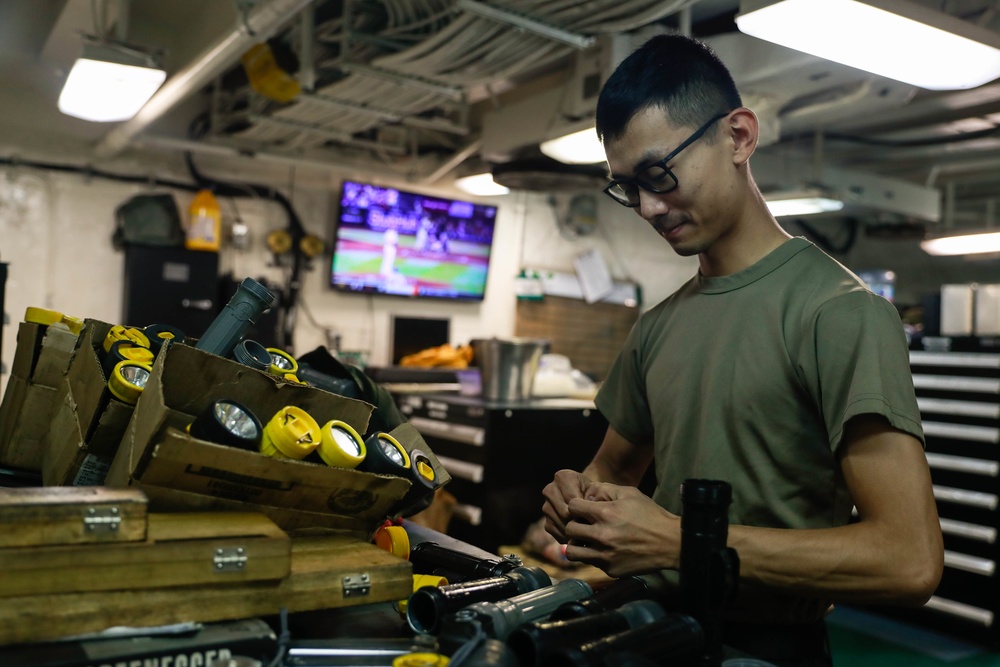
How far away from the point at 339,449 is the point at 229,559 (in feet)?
0.82

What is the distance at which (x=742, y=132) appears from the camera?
1518 mm

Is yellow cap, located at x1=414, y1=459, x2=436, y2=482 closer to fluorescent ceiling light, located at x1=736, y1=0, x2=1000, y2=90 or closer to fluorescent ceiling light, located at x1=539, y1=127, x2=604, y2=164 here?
fluorescent ceiling light, located at x1=736, y1=0, x2=1000, y2=90

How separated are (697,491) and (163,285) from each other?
551 cm

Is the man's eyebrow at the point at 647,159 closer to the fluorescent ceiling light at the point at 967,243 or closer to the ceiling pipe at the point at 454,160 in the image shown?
the ceiling pipe at the point at 454,160

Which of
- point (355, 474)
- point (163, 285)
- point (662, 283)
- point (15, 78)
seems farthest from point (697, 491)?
point (662, 283)

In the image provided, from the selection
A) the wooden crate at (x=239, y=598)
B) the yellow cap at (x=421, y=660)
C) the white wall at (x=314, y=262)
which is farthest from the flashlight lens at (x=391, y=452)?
the white wall at (x=314, y=262)

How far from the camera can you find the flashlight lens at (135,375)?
1409 millimetres

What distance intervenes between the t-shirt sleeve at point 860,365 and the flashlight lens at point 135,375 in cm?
119

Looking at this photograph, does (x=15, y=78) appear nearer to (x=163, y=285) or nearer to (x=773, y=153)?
(x=163, y=285)

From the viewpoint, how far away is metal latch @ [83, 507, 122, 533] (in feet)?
3.19

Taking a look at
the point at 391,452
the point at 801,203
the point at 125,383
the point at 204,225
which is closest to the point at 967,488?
the point at 801,203

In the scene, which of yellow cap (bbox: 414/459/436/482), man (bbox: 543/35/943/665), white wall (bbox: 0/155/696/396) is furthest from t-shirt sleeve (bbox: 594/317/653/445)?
white wall (bbox: 0/155/696/396)

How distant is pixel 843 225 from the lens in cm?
1010

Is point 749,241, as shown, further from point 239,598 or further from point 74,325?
point 74,325
